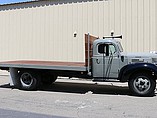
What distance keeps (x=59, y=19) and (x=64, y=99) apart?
7606mm

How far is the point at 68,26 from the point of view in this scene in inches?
700

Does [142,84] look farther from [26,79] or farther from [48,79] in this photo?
[26,79]

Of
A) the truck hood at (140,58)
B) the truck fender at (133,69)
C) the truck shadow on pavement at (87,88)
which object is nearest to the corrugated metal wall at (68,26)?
the truck shadow on pavement at (87,88)

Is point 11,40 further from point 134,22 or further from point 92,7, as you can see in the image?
point 134,22

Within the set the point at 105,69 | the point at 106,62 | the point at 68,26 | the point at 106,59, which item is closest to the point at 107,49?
the point at 106,59

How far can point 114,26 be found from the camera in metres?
16.5

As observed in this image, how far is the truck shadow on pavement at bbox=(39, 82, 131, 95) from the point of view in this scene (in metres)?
13.1

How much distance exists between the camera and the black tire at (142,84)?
1159cm

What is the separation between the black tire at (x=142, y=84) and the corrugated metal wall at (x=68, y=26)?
13.5 feet

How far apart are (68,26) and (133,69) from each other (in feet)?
22.6

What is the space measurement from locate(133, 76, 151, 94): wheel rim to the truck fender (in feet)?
1.04

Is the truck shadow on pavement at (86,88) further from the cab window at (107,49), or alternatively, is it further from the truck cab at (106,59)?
the cab window at (107,49)

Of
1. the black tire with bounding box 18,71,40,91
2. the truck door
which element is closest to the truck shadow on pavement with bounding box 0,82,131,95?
the black tire with bounding box 18,71,40,91

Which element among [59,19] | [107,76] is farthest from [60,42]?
[107,76]
